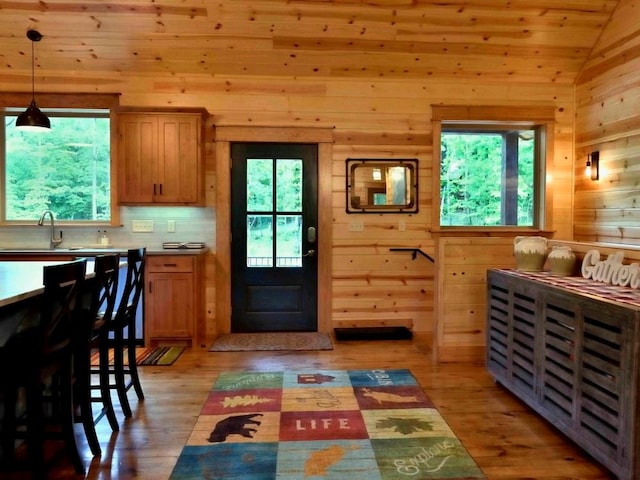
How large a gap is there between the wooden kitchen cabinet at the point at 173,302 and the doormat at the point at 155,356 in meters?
0.13

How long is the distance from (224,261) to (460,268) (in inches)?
94.0

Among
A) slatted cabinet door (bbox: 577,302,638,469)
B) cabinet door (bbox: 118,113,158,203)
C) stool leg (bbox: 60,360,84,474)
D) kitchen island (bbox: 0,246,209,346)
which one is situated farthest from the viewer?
cabinet door (bbox: 118,113,158,203)

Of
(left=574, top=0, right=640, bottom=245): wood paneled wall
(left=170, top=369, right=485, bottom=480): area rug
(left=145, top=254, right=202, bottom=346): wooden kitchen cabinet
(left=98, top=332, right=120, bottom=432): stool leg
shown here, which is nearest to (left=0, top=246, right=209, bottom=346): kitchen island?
(left=145, top=254, right=202, bottom=346): wooden kitchen cabinet

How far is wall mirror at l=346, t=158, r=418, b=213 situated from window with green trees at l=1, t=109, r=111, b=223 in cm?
262

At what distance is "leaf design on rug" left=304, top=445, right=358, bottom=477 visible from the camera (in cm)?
213

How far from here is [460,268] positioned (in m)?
3.76

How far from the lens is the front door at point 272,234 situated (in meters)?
4.73

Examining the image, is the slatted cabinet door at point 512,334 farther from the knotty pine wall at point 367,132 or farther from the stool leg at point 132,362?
the stool leg at point 132,362

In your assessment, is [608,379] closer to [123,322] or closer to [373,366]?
[373,366]

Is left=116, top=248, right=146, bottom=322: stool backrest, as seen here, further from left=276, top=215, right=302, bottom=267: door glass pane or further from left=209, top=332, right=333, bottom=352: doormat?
left=276, top=215, right=302, bottom=267: door glass pane

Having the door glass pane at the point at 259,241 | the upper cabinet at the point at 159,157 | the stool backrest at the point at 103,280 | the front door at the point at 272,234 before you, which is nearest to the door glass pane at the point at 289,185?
the front door at the point at 272,234

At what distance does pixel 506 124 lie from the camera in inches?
193

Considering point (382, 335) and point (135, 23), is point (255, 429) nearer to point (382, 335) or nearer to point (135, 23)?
point (382, 335)

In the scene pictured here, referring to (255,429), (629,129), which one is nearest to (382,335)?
(255,429)
